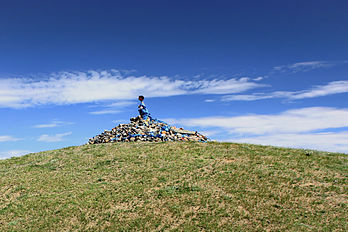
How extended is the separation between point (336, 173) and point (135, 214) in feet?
43.1

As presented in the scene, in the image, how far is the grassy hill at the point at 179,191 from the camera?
41.4 ft

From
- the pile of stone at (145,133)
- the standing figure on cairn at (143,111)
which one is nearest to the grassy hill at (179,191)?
the pile of stone at (145,133)

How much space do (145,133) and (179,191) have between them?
491 inches

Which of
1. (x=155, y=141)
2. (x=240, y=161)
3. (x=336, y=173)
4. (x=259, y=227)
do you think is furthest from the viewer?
(x=155, y=141)

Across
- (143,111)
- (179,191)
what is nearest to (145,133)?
(143,111)

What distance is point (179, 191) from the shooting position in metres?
14.7

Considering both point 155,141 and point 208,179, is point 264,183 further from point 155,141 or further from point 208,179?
point 155,141

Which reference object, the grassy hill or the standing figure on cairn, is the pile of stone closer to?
the standing figure on cairn

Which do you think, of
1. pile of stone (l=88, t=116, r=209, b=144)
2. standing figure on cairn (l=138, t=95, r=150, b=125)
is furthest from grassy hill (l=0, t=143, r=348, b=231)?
standing figure on cairn (l=138, t=95, r=150, b=125)

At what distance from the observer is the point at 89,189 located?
621 inches

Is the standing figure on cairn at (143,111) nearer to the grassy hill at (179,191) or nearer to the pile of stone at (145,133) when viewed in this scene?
the pile of stone at (145,133)

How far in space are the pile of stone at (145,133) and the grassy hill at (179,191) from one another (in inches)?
176

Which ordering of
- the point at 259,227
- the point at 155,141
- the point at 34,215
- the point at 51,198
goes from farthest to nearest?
the point at 155,141, the point at 51,198, the point at 34,215, the point at 259,227

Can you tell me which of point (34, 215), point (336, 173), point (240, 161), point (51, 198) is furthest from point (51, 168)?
point (336, 173)
